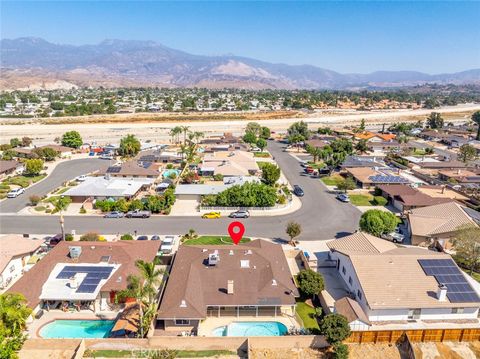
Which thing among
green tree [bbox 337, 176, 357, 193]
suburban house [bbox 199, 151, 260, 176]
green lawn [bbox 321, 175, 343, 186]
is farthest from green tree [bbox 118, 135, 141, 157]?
green tree [bbox 337, 176, 357, 193]

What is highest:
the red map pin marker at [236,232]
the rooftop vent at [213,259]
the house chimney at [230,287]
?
the rooftop vent at [213,259]

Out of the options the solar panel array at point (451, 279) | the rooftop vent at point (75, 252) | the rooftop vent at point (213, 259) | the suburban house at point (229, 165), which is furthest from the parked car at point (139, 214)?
the solar panel array at point (451, 279)

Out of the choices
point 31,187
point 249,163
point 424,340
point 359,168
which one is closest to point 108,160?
point 31,187

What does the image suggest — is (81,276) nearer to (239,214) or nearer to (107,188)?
(239,214)

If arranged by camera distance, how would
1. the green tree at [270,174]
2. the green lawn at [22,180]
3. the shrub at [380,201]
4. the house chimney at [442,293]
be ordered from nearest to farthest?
the house chimney at [442,293], the shrub at [380,201], the green tree at [270,174], the green lawn at [22,180]

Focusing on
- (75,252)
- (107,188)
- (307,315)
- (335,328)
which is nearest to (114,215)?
(107,188)

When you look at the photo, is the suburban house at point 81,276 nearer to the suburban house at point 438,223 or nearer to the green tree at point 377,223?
the green tree at point 377,223

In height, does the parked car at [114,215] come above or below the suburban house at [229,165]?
below

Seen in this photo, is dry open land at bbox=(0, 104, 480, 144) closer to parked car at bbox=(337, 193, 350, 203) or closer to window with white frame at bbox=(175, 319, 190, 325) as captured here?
parked car at bbox=(337, 193, 350, 203)
